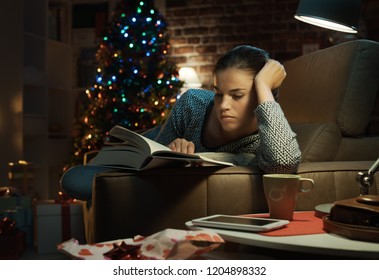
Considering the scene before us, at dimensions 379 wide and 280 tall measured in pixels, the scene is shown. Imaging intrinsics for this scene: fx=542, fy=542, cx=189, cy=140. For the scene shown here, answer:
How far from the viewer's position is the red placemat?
2.87 feet

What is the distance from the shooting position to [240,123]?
1.43m

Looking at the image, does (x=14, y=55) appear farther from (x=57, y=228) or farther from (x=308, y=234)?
(x=308, y=234)

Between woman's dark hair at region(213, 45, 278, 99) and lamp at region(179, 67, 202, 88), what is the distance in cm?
268

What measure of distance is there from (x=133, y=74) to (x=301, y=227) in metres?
2.99

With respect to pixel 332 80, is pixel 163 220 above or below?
below

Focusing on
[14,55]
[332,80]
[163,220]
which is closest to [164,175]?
[163,220]

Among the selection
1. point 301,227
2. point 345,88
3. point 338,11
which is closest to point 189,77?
point 345,88

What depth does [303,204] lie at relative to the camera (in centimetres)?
123

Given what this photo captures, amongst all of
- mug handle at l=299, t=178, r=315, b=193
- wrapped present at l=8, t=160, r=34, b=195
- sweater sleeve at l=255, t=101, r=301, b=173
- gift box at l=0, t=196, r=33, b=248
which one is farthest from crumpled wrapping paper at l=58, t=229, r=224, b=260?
wrapped present at l=8, t=160, r=34, b=195

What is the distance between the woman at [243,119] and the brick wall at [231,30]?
264cm

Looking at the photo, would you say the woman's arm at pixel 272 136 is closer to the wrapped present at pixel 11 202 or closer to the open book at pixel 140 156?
the open book at pixel 140 156

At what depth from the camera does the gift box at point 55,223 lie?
2.54 meters

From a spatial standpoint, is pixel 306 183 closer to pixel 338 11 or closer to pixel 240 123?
pixel 240 123
